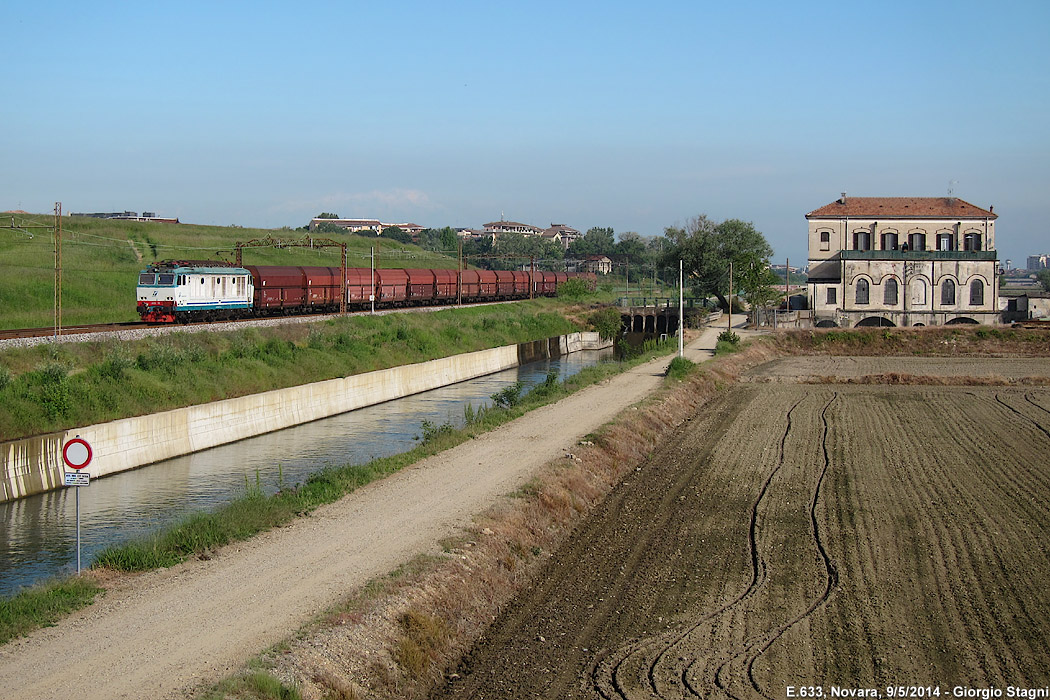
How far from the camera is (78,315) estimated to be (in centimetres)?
4928

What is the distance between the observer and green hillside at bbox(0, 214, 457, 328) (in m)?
51.4

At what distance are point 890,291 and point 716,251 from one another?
22.6 meters

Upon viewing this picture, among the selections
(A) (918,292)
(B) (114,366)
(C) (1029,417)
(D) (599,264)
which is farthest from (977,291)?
(D) (599,264)

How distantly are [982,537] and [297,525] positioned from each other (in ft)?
41.2

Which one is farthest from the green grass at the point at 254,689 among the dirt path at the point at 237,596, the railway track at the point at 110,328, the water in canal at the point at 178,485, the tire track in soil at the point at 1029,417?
the tire track in soil at the point at 1029,417

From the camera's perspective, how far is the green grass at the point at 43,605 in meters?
11.0

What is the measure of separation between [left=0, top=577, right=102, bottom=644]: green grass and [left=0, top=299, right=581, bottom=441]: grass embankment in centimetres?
1215

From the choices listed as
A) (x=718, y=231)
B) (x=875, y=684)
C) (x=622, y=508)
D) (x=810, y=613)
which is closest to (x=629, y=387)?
(x=622, y=508)

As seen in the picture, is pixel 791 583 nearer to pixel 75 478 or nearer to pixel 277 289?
pixel 75 478

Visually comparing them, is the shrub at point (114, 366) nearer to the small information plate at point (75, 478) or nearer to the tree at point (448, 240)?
the small information plate at point (75, 478)

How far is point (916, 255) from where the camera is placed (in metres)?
71.6

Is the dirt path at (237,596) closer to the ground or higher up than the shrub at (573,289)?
closer to the ground

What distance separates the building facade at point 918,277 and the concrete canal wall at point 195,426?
126 feet

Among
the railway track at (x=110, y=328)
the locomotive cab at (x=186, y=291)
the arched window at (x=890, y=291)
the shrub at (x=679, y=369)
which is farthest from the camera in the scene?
the arched window at (x=890, y=291)
